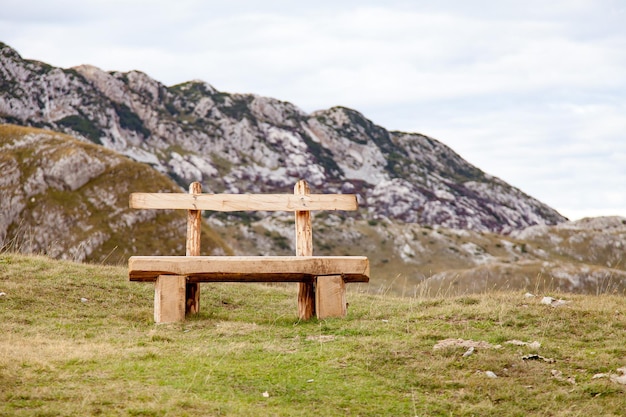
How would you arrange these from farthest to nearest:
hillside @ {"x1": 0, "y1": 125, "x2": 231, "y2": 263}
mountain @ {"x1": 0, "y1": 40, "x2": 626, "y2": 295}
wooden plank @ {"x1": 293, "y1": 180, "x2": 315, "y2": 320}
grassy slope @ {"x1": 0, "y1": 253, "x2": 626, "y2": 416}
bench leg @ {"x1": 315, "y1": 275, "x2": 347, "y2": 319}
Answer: mountain @ {"x1": 0, "y1": 40, "x2": 626, "y2": 295} < hillside @ {"x1": 0, "y1": 125, "x2": 231, "y2": 263} < wooden plank @ {"x1": 293, "y1": 180, "x2": 315, "y2": 320} < bench leg @ {"x1": 315, "y1": 275, "x2": 347, "y2": 319} < grassy slope @ {"x1": 0, "y1": 253, "x2": 626, "y2": 416}

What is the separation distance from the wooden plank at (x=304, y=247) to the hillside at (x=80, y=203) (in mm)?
47796

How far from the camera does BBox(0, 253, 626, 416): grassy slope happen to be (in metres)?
7.56

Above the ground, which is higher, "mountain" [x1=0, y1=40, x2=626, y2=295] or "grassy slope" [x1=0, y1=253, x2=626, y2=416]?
"mountain" [x1=0, y1=40, x2=626, y2=295]

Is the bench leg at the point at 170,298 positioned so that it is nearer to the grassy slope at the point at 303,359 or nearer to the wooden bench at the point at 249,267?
the wooden bench at the point at 249,267

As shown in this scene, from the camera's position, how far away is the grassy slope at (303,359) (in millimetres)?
7559

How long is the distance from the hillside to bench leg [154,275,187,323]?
4796 centimetres

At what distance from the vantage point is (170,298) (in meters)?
12.8

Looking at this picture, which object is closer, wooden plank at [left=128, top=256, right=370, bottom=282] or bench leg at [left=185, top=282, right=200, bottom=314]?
wooden plank at [left=128, top=256, right=370, bottom=282]

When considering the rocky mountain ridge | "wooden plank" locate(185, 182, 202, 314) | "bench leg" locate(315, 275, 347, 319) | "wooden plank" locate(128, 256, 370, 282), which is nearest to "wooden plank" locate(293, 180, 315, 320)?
"bench leg" locate(315, 275, 347, 319)

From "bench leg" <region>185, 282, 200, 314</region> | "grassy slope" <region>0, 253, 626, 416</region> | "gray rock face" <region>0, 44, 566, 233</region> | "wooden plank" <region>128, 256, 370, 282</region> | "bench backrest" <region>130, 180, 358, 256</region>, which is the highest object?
"gray rock face" <region>0, 44, 566, 233</region>

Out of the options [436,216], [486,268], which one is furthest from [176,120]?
[486,268]

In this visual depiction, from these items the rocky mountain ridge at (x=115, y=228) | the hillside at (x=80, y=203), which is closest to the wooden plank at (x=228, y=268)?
the rocky mountain ridge at (x=115, y=228)

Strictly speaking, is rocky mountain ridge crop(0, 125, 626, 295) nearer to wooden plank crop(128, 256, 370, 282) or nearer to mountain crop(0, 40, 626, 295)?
mountain crop(0, 40, 626, 295)

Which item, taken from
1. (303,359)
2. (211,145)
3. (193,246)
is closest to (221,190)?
(211,145)
